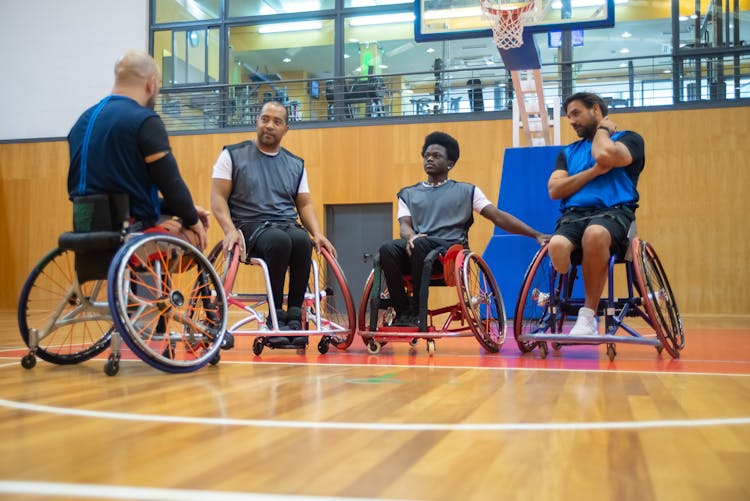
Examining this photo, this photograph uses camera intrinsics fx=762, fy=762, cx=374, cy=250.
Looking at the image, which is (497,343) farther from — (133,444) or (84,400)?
(133,444)

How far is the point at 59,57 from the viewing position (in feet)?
31.0

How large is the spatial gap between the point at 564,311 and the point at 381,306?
745 mm

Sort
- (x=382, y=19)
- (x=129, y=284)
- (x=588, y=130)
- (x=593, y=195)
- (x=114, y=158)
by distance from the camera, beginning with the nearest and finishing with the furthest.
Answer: (x=129, y=284)
(x=114, y=158)
(x=593, y=195)
(x=588, y=130)
(x=382, y=19)

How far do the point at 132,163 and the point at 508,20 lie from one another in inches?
114

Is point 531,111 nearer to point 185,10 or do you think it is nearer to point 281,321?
point 281,321

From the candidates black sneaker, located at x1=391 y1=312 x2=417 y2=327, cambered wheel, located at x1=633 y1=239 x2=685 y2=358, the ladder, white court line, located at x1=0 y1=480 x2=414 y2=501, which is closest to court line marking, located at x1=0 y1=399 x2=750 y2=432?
white court line, located at x1=0 y1=480 x2=414 y2=501

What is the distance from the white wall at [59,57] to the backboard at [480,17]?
5326mm

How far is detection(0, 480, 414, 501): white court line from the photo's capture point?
2.98 ft

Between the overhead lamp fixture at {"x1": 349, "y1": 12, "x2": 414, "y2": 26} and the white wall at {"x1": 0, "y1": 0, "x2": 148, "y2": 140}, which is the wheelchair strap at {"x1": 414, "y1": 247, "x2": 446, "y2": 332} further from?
the white wall at {"x1": 0, "y1": 0, "x2": 148, "y2": 140}

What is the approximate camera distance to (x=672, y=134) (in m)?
7.51

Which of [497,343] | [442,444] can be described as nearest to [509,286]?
[497,343]

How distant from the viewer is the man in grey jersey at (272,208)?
9.81 feet

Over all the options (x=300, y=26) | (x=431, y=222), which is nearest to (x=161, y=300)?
(x=431, y=222)

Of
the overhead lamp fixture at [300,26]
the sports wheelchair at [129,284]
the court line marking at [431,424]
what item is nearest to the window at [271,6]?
the overhead lamp fixture at [300,26]
